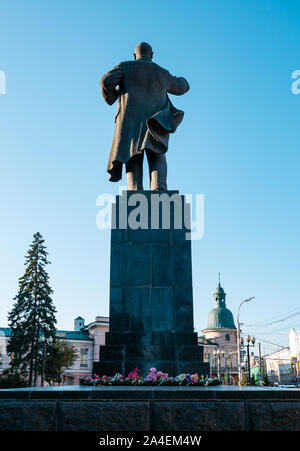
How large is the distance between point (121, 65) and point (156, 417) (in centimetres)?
724

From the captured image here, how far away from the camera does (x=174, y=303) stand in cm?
831

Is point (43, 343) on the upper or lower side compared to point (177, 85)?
lower

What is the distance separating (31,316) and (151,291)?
106ft

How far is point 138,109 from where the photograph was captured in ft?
31.3

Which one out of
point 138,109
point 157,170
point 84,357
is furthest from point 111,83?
point 84,357

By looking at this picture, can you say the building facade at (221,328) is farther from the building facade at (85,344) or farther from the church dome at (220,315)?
the building facade at (85,344)

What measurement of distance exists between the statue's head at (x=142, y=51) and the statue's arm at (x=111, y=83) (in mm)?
575

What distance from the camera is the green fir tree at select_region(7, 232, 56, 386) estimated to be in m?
36.6

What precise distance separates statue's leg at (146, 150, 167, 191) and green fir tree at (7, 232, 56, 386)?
97.1 feet

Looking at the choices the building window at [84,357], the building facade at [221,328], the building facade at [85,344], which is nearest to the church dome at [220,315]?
the building facade at [221,328]

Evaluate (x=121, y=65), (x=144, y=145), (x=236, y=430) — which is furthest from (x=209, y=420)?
(x=121, y=65)

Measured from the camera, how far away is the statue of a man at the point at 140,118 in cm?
930

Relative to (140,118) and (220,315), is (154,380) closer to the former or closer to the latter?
(140,118)

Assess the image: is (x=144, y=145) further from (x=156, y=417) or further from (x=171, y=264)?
(x=156, y=417)
